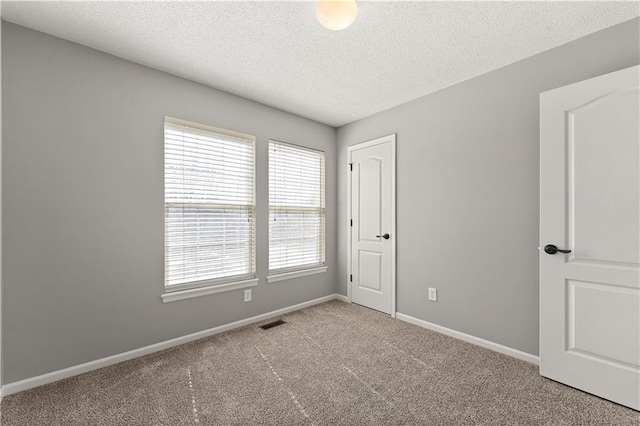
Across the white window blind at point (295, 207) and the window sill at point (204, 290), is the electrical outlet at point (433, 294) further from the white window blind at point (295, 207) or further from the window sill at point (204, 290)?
the window sill at point (204, 290)

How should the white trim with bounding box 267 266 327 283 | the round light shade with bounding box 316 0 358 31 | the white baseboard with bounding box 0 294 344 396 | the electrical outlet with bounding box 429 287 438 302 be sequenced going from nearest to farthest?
the round light shade with bounding box 316 0 358 31
the white baseboard with bounding box 0 294 344 396
the electrical outlet with bounding box 429 287 438 302
the white trim with bounding box 267 266 327 283

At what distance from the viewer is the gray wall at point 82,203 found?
1981 millimetres

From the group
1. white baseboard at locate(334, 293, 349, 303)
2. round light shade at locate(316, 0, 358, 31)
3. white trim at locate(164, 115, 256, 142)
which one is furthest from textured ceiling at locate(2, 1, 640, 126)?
white baseboard at locate(334, 293, 349, 303)

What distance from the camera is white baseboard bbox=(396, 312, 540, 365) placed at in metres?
2.37

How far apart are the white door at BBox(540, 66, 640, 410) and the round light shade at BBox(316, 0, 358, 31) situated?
5.11 ft

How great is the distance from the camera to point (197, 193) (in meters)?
2.84

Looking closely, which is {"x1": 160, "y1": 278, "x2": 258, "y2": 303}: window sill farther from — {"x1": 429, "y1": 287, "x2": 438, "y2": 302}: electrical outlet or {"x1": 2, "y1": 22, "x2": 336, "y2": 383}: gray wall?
{"x1": 429, "y1": 287, "x2": 438, "y2": 302}: electrical outlet

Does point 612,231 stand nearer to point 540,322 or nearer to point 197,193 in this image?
point 540,322

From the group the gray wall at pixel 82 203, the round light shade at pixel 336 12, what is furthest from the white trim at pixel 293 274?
the round light shade at pixel 336 12

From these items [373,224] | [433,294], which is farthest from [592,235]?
[373,224]

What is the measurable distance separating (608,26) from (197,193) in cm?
350

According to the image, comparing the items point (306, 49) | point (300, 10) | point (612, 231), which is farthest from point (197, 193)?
point (612, 231)

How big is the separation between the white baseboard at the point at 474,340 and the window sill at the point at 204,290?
1.78 meters

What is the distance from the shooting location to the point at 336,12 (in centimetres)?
170
